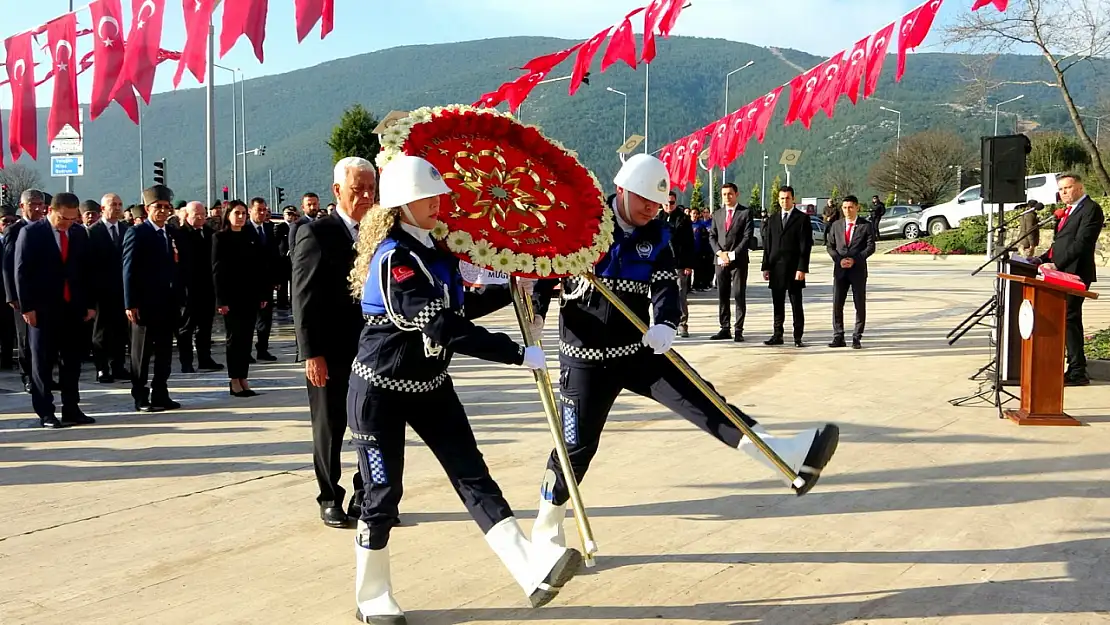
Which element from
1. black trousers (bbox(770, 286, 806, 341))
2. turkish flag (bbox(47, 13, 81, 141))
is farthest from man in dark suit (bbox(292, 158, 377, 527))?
black trousers (bbox(770, 286, 806, 341))

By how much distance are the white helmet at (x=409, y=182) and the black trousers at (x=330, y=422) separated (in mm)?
1800

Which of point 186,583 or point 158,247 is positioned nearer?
point 186,583

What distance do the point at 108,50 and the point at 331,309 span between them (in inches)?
96.3

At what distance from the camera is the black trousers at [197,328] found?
36.7ft

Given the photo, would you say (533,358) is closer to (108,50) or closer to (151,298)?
(108,50)

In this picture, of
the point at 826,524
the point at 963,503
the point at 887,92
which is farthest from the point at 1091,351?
the point at 887,92

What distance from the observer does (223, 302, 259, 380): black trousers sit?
9812 mm

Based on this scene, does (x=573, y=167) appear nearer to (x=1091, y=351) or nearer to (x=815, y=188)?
(x=1091, y=351)

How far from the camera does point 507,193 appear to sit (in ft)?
15.0

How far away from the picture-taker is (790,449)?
192 inches

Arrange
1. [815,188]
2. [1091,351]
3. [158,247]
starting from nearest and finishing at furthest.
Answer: [158,247], [1091,351], [815,188]

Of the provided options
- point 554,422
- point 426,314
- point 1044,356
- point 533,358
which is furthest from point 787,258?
point 426,314

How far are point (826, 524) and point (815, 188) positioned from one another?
14679 cm

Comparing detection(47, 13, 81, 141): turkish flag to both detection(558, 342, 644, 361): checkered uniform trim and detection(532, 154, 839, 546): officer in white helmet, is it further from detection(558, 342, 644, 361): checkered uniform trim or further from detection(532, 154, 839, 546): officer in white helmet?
detection(558, 342, 644, 361): checkered uniform trim
